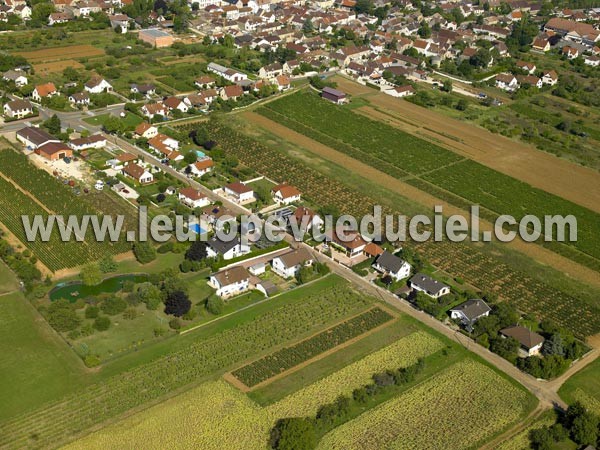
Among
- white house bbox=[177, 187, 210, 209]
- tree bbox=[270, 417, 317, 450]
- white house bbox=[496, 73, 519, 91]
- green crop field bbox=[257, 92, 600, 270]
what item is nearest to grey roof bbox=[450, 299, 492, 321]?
green crop field bbox=[257, 92, 600, 270]

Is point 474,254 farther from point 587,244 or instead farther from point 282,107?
point 282,107

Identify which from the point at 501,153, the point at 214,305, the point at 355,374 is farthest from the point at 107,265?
the point at 501,153

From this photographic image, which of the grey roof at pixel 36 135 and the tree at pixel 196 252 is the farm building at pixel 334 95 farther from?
the tree at pixel 196 252

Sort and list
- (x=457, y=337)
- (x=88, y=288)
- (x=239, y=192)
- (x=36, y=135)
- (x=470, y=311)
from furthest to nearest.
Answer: (x=36, y=135), (x=239, y=192), (x=88, y=288), (x=470, y=311), (x=457, y=337)

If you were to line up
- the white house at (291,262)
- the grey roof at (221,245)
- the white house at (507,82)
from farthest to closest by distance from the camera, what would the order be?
1. the white house at (507,82)
2. the grey roof at (221,245)
3. the white house at (291,262)

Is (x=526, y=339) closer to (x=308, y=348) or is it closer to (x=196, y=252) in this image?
(x=308, y=348)


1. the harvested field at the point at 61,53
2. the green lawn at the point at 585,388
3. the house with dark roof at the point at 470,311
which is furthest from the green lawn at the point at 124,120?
the green lawn at the point at 585,388
